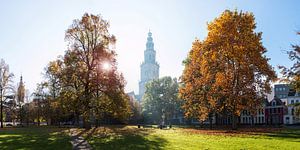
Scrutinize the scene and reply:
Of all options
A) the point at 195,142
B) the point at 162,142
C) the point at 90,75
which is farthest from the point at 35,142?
the point at 90,75

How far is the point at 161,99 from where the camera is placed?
11981 centimetres

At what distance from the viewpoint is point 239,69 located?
4378 centimetres

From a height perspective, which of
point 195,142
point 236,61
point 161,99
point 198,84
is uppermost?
point 236,61

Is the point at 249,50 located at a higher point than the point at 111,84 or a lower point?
higher

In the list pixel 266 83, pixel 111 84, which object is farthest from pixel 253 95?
pixel 111 84

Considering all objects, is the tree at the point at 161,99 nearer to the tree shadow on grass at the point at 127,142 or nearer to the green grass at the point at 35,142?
the green grass at the point at 35,142

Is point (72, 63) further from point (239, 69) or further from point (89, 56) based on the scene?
point (239, 69)

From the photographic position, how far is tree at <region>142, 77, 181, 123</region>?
11844 cm

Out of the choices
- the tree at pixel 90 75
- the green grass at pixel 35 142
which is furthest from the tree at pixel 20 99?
the green grass at pixel 35 142

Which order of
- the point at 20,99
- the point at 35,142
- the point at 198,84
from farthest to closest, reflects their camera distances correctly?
Result: the point at 20,99 < the point at 198,84 < the point at 35,142

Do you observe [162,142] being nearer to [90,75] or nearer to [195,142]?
[195,142]

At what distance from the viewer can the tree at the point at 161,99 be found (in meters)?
118

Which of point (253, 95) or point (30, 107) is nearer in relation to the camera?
point (253, 95)

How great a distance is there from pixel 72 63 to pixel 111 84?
604cm
